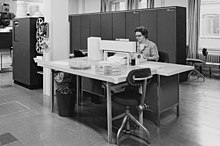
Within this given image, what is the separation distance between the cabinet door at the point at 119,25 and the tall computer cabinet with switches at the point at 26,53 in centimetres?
285

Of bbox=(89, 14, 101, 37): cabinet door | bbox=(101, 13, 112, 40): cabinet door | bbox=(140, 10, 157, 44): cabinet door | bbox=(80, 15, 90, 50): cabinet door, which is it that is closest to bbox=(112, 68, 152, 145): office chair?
bbox=(140, 10, 157, 44): cabinet door

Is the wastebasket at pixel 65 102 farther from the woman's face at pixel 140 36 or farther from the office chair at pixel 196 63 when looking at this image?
the office chair at pixel 196 63

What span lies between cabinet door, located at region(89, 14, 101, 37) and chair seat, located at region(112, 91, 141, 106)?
17.7 ft

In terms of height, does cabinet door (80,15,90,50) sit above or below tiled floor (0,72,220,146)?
above

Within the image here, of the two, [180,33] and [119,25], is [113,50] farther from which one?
[119,25]

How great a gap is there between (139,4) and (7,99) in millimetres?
6109

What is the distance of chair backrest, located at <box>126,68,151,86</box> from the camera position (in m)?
2.68

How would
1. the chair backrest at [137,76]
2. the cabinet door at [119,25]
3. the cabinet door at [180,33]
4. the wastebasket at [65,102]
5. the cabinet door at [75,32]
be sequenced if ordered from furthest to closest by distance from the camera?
the cabinet door at [75,32]
the cabinet door at [119,25]
the cabinet door at [180,33]
the wastebasket at [65,102]
the chair backrest at [137,76]

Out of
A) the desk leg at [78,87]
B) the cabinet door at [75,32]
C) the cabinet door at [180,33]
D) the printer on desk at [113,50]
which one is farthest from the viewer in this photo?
the cabinet door at [75,32]

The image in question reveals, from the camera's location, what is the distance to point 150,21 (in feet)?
21.4

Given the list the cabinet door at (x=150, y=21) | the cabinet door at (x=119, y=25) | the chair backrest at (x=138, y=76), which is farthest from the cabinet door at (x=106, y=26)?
the chair backrest at (x=138, y=76)

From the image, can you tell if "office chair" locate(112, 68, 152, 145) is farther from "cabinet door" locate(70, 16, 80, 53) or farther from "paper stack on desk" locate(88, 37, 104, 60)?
"cabinet door" locate(70, 16, 80, 53)

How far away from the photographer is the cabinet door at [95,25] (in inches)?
324

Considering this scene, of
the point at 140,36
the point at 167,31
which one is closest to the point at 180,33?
the point at 167,31
